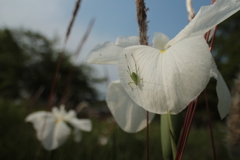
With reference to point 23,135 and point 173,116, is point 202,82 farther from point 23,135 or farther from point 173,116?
point 23,135

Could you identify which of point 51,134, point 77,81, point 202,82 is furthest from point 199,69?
point 77,81

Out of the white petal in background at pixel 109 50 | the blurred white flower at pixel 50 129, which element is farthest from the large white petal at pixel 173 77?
the blurred white flower at pixel 50 129

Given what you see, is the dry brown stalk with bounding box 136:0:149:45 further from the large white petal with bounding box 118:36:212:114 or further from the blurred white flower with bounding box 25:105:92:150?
the blurred white flower with bounding box 25:105:92:150

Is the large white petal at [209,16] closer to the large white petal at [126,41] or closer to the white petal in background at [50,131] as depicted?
the large white petal at [126,41]

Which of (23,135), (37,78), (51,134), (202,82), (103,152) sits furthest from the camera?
(37,78)

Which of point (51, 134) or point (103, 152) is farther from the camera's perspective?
point (103, 152)

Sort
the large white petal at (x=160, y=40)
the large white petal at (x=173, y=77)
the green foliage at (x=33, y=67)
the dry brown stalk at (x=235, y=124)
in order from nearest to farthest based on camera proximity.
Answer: the large white petal at (x=173, y=77) → the large white petal at (x=160, y=40) → the dry brown stalk at (x=235, y=124) → the green foliage at (x=33, y=67)

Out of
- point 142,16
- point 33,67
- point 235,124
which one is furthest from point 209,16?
point 33,67
